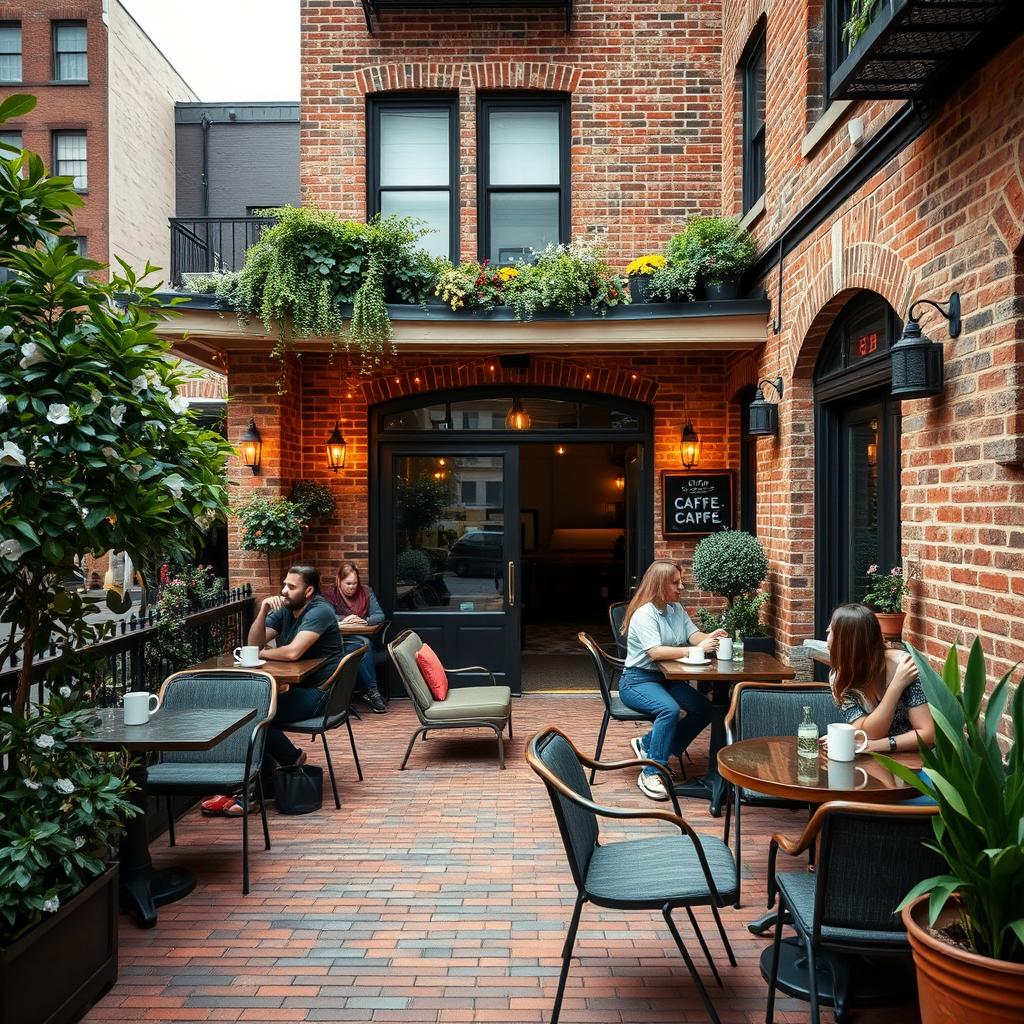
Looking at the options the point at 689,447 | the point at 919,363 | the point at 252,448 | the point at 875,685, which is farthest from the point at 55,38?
the point at 875,685

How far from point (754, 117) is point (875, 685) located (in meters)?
5.50

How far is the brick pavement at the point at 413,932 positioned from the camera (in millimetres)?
2918

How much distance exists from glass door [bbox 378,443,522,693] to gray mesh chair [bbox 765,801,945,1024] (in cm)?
553

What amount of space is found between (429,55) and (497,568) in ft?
16.0

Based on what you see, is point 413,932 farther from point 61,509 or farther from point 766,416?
point 766,416

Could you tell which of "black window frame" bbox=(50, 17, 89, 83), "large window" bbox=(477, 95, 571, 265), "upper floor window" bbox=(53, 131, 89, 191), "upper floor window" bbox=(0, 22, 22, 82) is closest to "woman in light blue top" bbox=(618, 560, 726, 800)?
"large window" bbox=(477, 95, 571, 265)

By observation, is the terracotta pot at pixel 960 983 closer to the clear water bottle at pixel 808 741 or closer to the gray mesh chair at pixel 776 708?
the clear water bottle at pixel 808 741

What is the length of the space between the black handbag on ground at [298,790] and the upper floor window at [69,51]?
18.8 metres

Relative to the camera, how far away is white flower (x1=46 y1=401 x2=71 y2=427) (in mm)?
2609

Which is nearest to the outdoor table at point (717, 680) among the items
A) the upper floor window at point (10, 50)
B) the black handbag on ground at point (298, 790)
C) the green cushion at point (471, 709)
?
the green cushion at point (471, 709)

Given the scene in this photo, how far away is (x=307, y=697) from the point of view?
5137mm

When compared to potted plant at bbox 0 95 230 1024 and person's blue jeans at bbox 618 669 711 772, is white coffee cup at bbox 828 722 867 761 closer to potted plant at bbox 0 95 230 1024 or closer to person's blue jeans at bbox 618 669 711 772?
person's blue jeans at bbox 618 669 711 772

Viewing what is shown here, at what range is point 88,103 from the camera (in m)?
17.8

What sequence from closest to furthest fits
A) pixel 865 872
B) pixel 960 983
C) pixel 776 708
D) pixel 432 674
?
pixel 960 983
pixel 865 872
pixel 776 708
pixel 432 674
